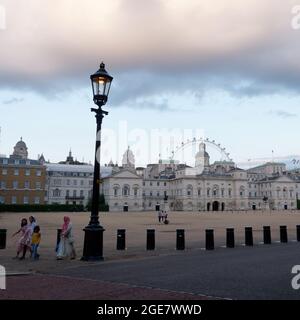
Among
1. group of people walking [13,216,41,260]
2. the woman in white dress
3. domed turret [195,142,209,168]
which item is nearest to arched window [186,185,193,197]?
domed turret [195,142,209,168]

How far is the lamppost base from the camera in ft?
44.7

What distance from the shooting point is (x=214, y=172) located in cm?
15625

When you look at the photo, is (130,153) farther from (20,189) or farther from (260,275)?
(260,275)

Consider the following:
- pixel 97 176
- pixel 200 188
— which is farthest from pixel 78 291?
pixel 200 188

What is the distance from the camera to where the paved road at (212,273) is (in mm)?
8531

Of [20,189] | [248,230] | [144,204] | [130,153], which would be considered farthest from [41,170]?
[248,230]

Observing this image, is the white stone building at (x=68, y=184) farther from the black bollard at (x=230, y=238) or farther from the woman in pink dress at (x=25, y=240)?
the woman in pink dress at (x=25, y=240)

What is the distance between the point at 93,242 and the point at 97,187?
6.14 feet

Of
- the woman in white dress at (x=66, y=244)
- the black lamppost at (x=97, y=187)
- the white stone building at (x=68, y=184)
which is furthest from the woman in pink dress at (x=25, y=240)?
the white stone building at (x=68, y=184)

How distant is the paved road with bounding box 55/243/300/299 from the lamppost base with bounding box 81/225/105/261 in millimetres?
582

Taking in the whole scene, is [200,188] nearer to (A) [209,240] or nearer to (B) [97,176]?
(A) [209,240]

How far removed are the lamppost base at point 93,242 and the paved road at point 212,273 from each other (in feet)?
1.91

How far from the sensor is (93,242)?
13734mm
